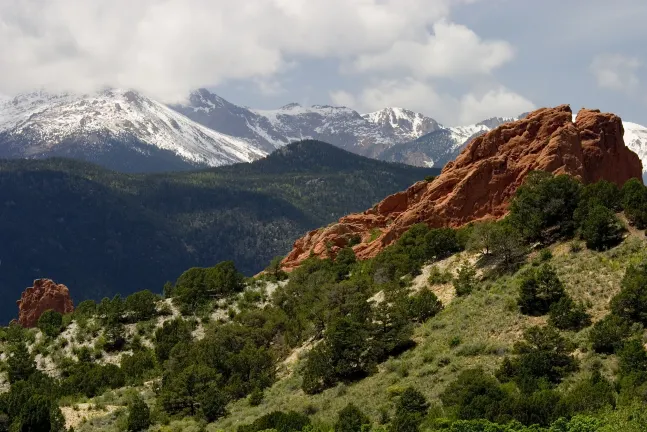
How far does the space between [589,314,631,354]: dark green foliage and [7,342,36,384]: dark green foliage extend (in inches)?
2279

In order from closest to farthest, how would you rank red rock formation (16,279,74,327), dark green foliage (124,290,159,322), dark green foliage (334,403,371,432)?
dark green foliage (334,403,371,432) → dark green foliage (124,290,159,322) → red rock formation (16,279,74,327)

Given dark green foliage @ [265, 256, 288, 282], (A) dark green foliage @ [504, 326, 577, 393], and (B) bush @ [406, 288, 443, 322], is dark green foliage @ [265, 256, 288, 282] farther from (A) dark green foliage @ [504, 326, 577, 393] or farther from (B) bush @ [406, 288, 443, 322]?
(A) dark green foliage @ [504, 326, 577, 393]

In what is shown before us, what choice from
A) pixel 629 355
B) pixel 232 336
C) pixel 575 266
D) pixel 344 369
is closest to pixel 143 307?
pixel 232 336

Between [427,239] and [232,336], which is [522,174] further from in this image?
[232,336]

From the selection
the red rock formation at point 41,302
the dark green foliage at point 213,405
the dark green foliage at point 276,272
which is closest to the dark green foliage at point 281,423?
the dark green foliage at point 213,405

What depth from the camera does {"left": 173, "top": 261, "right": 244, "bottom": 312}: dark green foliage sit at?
9631 cm

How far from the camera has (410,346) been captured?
2224 inches

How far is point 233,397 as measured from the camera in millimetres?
60844

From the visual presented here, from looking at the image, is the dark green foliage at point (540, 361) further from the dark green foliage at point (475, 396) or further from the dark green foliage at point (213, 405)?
the dark green foliage at point (213, 405)

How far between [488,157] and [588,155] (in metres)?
11.6

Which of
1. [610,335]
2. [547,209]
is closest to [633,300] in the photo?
[610,335]

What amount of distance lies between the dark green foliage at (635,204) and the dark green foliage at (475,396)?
22.5 m

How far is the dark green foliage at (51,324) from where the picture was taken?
91688 mm

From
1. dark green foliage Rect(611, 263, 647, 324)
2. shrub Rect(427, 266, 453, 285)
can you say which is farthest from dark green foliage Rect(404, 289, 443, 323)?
dark green foliage Rect(611, 263, 647, 324)
